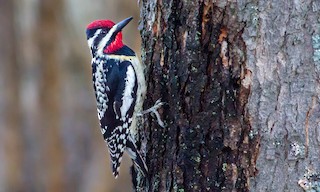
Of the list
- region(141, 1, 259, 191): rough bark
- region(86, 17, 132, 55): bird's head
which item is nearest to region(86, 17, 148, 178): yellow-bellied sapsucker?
region(86, 17, 132, 55): bird's head

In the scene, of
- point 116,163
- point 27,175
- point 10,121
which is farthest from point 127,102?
point 27,175

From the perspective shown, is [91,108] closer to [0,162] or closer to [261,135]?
[0,162]

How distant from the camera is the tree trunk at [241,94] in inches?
102

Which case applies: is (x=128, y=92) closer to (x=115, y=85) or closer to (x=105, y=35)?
(x=115, y=85)

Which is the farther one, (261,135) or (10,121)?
(10,121)

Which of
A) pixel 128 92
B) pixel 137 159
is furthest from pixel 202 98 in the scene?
pixel 128 92

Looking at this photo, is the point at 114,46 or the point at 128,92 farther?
the point at 114,46

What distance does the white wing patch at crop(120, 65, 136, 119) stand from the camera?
11.2 feet

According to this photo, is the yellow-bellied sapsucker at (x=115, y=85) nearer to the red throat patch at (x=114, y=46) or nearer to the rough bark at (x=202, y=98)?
the red throat patch at (x=114, y=46)

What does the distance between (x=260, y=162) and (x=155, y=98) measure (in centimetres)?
72

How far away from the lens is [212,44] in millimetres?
2734

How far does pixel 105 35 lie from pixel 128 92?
40 cm

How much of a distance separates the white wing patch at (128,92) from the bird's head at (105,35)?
26 centimetres

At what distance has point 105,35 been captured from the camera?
3604 millimetres
